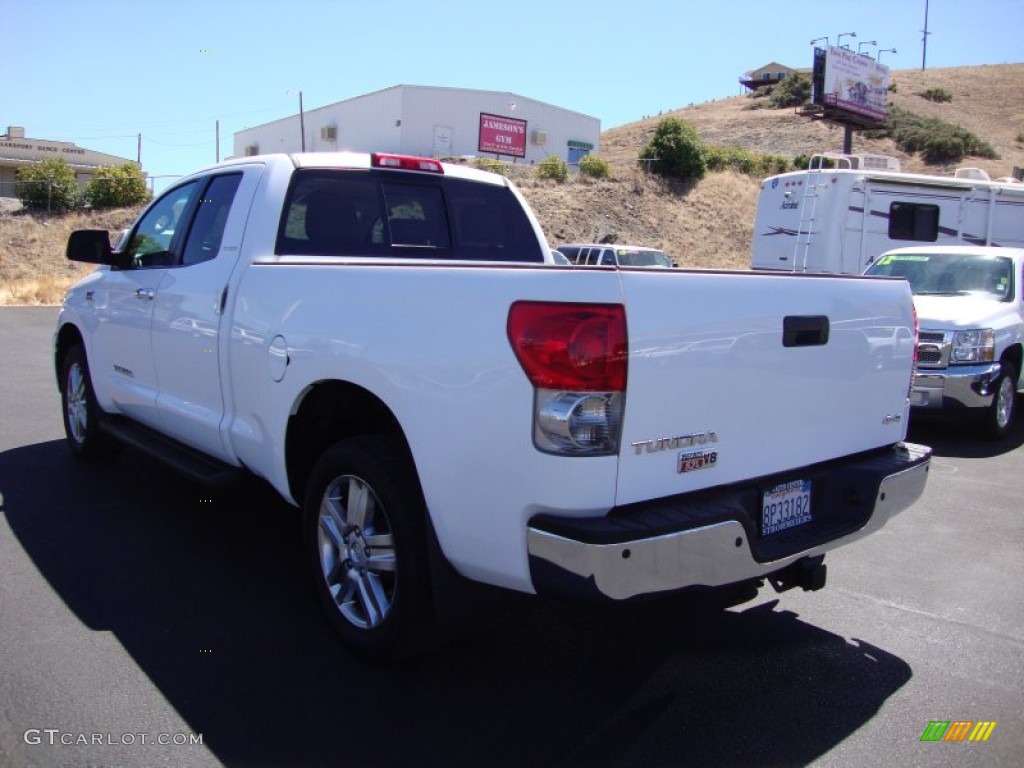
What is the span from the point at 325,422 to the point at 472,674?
126 centimetres

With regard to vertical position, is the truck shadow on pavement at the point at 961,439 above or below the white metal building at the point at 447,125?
below

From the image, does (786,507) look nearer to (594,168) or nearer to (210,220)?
(210,220)

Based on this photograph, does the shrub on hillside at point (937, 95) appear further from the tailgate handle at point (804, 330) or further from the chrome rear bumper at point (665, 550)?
the chrome rear bumper at point (665, 550)

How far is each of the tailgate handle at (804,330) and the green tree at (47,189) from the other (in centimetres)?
3552

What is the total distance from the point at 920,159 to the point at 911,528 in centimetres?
5413

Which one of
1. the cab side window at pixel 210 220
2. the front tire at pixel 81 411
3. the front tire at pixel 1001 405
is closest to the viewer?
the cab side window at pixel 210 220

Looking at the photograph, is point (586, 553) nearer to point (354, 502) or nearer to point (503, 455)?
point (503, 455)

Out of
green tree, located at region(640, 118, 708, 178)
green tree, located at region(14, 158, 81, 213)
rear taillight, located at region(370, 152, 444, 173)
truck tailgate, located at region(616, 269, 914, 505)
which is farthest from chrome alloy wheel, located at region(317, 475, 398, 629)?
green tree, located at region(640, 118, 708, 178)

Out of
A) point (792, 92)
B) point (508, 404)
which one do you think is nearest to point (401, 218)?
point (508, 404)

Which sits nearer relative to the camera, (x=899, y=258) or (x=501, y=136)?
(x=899, y=258)

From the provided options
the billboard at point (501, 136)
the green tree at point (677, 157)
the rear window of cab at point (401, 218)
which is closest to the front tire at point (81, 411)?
the rear window of cab at point (401, 218)

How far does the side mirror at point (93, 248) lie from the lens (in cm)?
563

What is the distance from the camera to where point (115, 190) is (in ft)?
111

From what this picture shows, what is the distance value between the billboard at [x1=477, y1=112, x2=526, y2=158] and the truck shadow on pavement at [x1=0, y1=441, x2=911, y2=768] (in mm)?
46457
